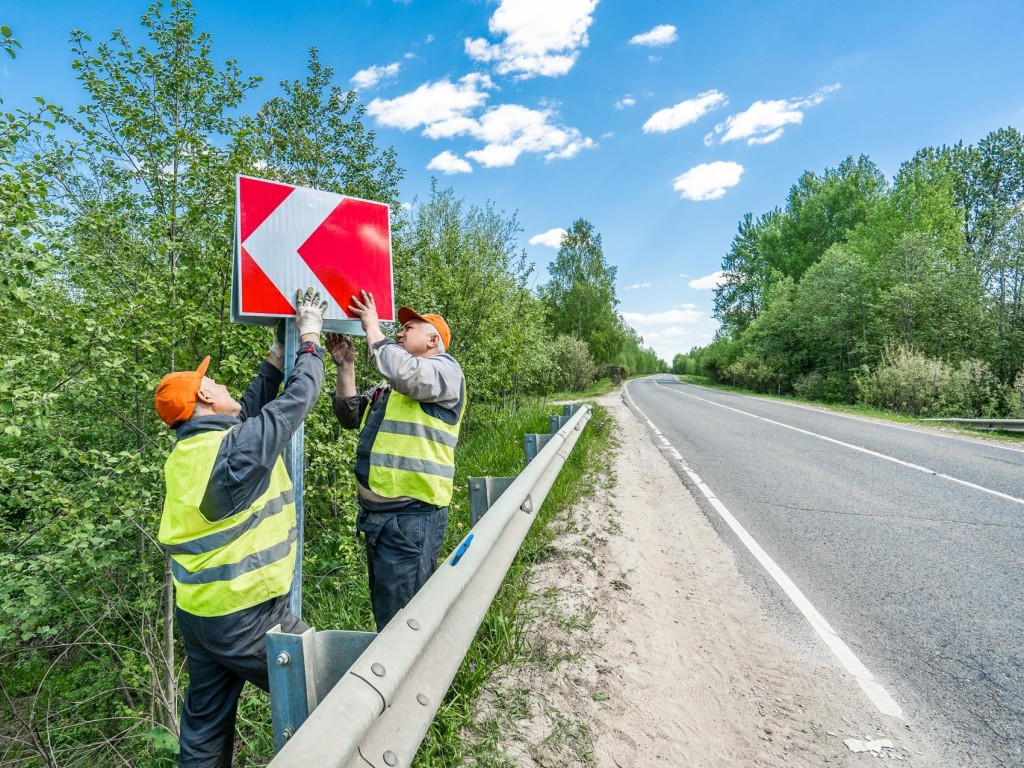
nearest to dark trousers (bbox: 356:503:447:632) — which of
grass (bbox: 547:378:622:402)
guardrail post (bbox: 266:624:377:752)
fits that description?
guardrail post (bbox: 266:624:377:752)

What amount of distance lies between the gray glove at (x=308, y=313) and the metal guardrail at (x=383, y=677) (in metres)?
1.11

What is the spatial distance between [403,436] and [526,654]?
4.48 feet

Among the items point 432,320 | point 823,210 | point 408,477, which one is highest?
point 823,210

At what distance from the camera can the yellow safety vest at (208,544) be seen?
1837 millimetres

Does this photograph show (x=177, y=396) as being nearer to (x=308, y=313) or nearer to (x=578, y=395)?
(x=308, y=313)

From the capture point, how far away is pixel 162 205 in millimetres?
3777

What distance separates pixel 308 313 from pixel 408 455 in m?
0.87

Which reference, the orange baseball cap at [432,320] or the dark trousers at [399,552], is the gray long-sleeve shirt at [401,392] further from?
the orange baseball cap at [432,320]

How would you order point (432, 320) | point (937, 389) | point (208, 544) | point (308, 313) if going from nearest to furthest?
point (208, 544) → point (308, 313) → point (432, 320) → point (937, 389)

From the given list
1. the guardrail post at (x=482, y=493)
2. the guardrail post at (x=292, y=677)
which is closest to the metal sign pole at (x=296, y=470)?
the guardrail post at (x=292, y=677)

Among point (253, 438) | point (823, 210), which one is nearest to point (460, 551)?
point (253, 438)

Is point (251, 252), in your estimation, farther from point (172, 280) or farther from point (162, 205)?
point (162, 205)

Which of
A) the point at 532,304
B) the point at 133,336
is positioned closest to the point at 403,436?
the point at 133,336

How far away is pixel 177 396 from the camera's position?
190 centimetres
